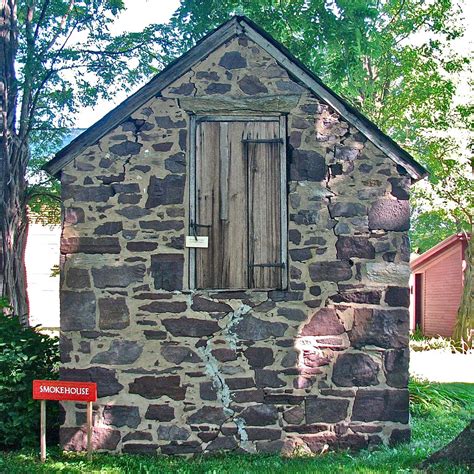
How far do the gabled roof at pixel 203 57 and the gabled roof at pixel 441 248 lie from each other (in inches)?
651

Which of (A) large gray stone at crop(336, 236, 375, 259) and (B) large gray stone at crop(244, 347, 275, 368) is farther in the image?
(A) large gray stone at crop(336, 236, 375, 259)

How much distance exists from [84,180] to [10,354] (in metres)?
2.21

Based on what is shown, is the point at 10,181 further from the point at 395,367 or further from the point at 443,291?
the point at 443,291

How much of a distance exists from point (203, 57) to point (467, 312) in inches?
612

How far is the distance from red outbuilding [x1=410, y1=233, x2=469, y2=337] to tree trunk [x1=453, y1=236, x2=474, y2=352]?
222cm

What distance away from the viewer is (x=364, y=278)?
7320mm

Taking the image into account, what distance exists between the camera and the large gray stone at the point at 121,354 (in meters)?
7.15

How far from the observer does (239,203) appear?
734cm

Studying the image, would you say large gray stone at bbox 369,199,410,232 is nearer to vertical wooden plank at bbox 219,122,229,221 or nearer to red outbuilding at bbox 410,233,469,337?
vertical wooden plank at bbox 219,122,229,221

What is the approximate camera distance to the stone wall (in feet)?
23.4

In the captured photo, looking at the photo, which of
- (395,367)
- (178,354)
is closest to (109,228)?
(178,354)

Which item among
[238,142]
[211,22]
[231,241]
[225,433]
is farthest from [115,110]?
[211,22]

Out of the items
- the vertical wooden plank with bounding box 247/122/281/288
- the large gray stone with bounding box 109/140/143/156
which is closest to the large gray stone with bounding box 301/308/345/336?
the vertical wooden plank with bounding box 247/122/281/288

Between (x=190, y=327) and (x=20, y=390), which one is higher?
(x=190, y=327)
